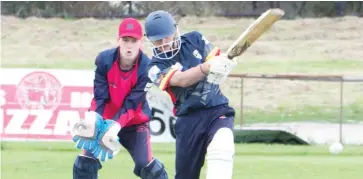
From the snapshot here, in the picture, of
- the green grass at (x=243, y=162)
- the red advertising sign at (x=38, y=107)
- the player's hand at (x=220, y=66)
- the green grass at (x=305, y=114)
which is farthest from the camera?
the green grass at (x=305, y=114)

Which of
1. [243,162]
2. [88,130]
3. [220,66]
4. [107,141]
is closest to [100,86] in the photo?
[88,130]

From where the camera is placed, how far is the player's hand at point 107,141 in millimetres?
8852

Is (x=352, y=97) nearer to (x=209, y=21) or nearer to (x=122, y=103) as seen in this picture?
(x=209, y=21)

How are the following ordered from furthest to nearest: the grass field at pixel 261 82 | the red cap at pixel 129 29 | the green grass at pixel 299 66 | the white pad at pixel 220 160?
1. the green grass at pixel 299 66
2. the grass field at pixel 261 82
3. the red cap at pixel 129 29
4. the white pad at pixel 220 160

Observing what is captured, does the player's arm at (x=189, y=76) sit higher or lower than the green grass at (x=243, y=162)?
higher

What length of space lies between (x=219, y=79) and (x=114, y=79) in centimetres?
204

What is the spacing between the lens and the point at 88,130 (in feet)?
29.2

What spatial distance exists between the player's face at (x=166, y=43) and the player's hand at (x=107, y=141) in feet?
4.72

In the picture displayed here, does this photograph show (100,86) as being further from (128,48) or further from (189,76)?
(189,76)

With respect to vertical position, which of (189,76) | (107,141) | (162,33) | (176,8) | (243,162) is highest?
(176,8)

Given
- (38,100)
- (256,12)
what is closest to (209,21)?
(256,12)

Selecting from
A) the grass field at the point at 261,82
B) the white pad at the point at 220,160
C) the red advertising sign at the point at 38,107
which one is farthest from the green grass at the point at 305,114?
the white pad at the point at 220,160

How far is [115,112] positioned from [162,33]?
1.73 meters

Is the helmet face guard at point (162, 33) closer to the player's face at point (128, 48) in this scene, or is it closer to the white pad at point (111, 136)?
the player's face at point (128, 48)
